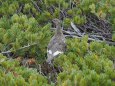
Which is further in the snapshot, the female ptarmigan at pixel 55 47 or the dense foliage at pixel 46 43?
the female ptarmigan at pixel 55 47

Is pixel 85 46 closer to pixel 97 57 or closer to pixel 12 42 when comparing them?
pixel 97 57

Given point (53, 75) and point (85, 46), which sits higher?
point (85, 46)

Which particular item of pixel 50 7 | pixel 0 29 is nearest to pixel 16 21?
pixel 0 29

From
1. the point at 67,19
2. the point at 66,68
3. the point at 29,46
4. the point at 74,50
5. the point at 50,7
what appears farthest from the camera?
the point at 50,7

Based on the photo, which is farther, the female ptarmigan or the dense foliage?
the female ptarmigan

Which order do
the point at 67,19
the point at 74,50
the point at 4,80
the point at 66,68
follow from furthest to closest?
the point at 67,19 < the point at 74,50 < the point at 66,68 < the point at 4,80

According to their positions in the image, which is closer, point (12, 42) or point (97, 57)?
point (97, 57)
